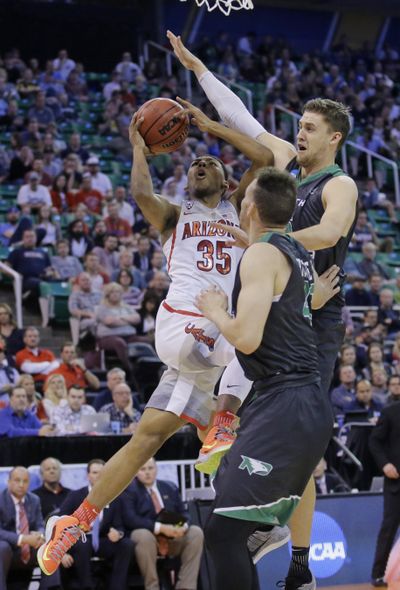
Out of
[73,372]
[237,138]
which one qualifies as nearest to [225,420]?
[237,138]

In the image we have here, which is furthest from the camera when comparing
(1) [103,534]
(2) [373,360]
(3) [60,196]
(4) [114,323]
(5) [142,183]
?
(3) [60,196]

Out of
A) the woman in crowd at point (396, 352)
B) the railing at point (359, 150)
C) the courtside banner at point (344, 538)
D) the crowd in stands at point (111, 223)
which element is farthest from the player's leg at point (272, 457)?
the railing at point (359, 150)

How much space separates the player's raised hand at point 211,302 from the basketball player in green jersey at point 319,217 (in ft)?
2.44

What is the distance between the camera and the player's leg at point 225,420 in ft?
19.5

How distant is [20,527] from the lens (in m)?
10.3

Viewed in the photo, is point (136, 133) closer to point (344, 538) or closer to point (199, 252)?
point (199, 252)

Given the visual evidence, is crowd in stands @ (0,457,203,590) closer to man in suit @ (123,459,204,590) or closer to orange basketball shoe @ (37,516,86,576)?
man in suit @ (123,459,204,590)

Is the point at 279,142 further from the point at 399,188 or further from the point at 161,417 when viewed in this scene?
the point at 399,188

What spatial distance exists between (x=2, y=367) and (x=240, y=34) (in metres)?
20.1

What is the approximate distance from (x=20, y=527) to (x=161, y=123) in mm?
5288

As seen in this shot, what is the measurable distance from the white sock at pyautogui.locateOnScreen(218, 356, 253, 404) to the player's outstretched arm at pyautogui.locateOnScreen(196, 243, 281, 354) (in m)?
1.16

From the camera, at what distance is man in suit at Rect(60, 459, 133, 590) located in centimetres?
1020

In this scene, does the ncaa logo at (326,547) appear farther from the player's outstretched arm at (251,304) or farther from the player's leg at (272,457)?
the player's outstretched arm at (251,304)

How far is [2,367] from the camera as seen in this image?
1250 cm
